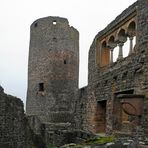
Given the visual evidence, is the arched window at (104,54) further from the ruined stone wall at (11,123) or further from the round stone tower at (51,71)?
the round stone tower at (51,71)

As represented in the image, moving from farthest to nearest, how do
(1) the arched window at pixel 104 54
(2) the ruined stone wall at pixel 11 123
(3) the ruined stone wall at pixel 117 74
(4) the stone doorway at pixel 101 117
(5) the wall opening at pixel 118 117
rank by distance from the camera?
(1) the arched window at pixel 104 54 < (4) the stone doorway at pixel 101 117 < (5) the wall opening at pixel 118 117 < (2) the ruined stone wall at pixel 11 123 < (3) the ruined stone wall at pixel 117 74

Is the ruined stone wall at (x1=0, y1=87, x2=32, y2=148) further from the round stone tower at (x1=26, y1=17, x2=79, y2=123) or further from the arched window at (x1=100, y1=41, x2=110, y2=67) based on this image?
the round stone tower at (x1=26, y1=17, x2=79, y2=123)

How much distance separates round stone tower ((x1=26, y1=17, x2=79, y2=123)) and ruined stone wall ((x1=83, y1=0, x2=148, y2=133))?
7.81 meters

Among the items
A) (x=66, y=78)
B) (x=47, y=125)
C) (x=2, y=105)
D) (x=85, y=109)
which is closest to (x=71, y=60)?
(x=66, y=78)

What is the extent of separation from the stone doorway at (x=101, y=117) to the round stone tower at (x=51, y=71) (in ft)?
29.0

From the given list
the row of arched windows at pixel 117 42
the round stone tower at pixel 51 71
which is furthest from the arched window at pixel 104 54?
the round stone tower at pixel 51 71

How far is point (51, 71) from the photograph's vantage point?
24031 mm

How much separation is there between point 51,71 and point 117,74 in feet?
38.0

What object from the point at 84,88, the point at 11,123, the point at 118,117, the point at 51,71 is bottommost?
the point at 11,123

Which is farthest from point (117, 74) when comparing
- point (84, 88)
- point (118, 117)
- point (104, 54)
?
point (84, 88)

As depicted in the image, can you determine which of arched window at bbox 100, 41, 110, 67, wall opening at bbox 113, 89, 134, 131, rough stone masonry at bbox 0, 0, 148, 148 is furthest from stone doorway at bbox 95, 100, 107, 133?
wall opening at bbox 113, 89, 134, 131

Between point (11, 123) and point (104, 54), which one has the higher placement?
point (104, 54)

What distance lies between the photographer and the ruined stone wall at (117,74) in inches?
422

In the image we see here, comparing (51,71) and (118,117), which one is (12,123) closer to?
(118,117)
